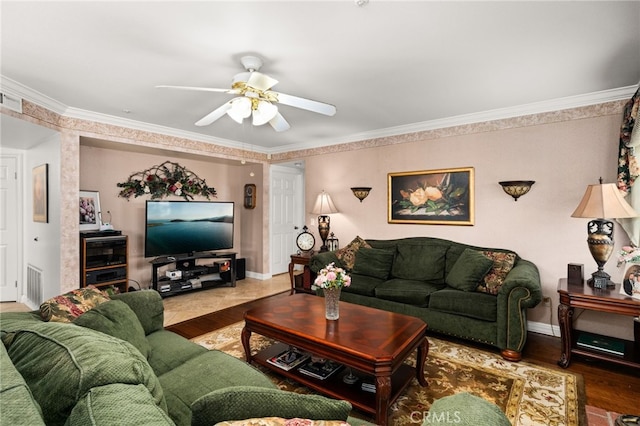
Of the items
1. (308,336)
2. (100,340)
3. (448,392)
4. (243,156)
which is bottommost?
(448,392)

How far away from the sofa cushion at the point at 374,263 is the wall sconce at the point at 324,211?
0.82 meters

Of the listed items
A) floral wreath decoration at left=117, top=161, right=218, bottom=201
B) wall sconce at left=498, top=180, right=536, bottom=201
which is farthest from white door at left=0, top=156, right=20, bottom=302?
wall sconce at left=498, top=180, right=536, bottom=201

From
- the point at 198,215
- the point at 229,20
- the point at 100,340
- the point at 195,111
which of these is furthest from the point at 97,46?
the point at 198,215

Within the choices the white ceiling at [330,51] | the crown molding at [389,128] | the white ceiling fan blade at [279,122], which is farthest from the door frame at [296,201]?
the white ceiling fan blade at [279,122]

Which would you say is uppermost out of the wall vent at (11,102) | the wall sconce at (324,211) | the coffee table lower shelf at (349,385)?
the wall vent at (11,102)

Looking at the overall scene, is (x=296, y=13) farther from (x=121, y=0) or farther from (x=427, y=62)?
(x=427, y=62)

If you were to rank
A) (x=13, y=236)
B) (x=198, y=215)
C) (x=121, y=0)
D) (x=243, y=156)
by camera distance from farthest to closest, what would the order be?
1. (x=243, y=156)
2. (x=198, y=215)
3. (x=13, y=236)
4. (x=121, y=0)

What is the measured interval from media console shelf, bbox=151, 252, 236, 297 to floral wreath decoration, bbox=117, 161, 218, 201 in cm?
106

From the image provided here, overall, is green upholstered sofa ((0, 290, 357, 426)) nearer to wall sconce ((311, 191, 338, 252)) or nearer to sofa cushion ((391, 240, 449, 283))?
sofa cushion ((391, 240, 449, 283))

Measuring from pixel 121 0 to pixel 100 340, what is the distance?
1.81 meters

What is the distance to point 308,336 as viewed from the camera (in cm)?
219

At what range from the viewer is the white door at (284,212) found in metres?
6.22

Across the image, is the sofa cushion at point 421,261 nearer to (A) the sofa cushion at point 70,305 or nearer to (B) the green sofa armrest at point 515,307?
(B) the green sofa armrest at point 515,307

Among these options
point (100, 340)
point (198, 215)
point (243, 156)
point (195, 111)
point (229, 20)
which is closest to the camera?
point (100, 340)
